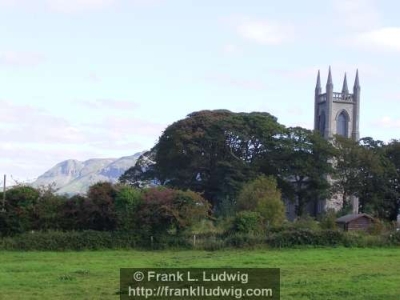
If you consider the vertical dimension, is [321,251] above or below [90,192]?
below

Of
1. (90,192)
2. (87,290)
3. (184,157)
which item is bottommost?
(87,290)

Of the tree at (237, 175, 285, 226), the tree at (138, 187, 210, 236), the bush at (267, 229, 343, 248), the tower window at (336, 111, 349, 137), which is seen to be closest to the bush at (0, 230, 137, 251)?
the tree at (138, 187, 210, 236)

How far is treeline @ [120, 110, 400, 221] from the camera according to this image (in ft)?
200

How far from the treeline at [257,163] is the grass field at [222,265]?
26475 millimetres

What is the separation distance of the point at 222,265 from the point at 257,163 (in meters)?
37.9

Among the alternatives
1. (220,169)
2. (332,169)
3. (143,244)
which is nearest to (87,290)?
(143,244)

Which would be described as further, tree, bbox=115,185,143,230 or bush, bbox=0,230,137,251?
tree, bbox=115,185,143,230

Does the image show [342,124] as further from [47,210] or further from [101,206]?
[47,210]

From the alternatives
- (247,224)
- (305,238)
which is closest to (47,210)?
(247,224)

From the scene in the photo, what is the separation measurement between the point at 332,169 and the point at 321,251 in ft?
104

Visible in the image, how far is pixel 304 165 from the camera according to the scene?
61.2 m

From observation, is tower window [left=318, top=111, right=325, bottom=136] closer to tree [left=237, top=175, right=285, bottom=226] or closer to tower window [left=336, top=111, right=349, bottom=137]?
tower window [left=336, top=111, right=349, bottom=137]

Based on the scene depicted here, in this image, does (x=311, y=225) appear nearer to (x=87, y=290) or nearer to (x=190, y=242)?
(x=190, y=242)

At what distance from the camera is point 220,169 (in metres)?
59.9
